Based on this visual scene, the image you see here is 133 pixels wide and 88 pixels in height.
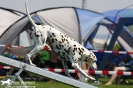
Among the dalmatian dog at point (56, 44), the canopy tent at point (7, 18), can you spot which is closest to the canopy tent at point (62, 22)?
the canopy tent at point (7, 18)

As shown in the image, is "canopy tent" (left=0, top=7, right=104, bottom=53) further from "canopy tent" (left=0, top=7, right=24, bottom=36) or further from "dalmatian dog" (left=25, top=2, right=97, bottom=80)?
"dalmatian dog" (left=25, top=2, right=97, bottom=80)

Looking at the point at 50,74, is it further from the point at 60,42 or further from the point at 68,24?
the point at 68,24

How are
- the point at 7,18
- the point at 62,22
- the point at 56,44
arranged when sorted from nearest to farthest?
1. the point at 56,44
2. the point at 62,22
3. the point at 7,18

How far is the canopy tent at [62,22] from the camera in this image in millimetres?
12516

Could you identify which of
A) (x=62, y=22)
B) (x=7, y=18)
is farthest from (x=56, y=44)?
(x=7, y=18)

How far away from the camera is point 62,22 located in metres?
12.8

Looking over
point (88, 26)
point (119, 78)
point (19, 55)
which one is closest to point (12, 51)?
point (19, 55)

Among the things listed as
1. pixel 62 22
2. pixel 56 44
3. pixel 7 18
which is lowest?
pixel 56 44

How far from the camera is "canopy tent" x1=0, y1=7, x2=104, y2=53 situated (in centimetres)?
1252

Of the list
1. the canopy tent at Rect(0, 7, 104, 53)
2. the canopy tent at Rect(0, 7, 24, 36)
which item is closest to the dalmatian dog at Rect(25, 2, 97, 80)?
the canopy tent at Rect(0, 7, 104, 53)

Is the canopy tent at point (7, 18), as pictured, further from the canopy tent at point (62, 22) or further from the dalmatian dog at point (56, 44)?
the dalmatian dog at point (56, 44)

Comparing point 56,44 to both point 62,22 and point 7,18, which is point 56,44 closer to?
point 62,22

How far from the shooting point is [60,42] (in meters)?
6.77

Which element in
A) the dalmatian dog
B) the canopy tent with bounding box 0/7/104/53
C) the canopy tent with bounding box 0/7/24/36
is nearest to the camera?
the dalmatian dog
